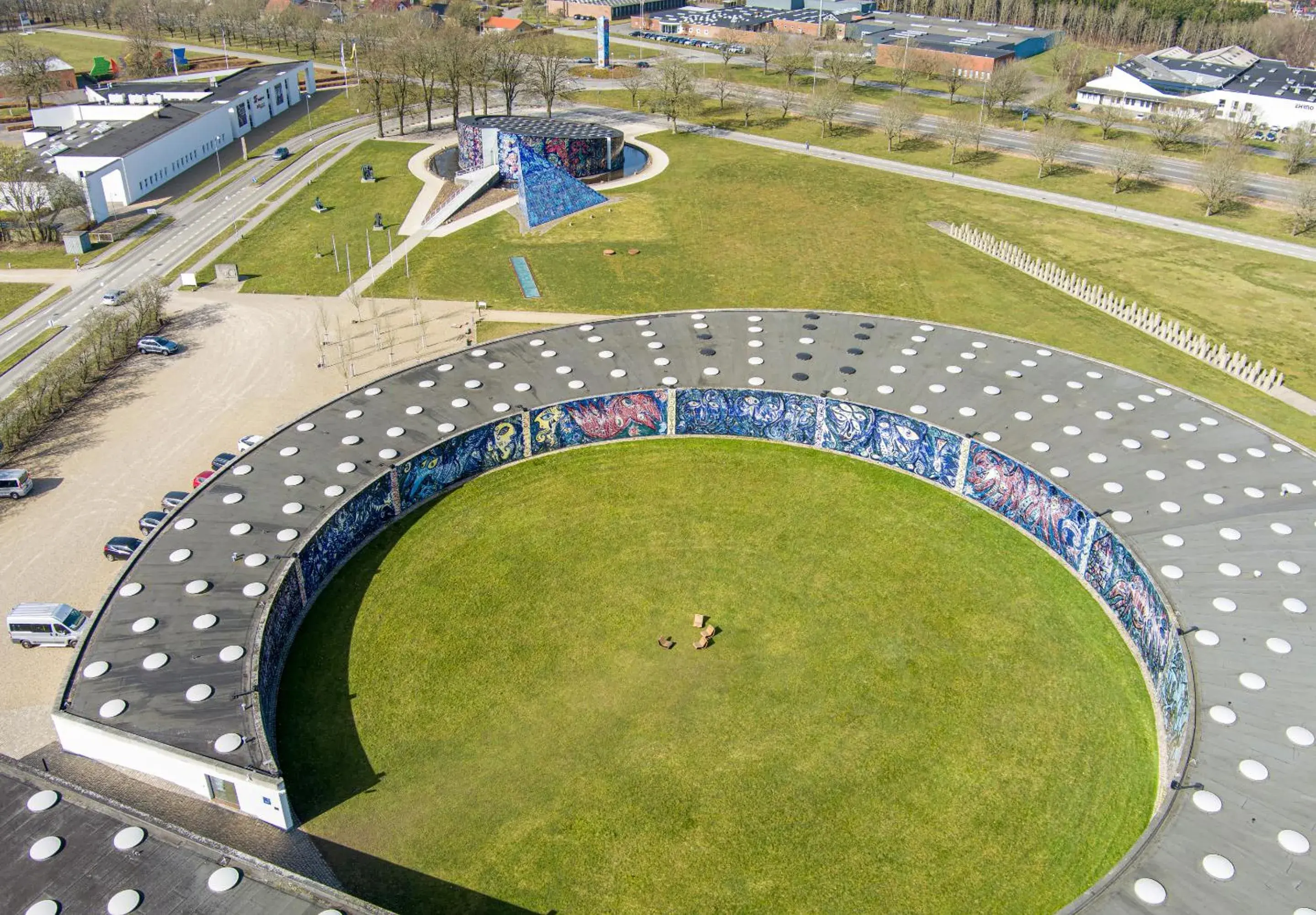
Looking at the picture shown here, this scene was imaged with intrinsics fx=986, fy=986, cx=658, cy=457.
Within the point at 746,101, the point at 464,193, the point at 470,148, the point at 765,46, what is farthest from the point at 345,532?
the point at 765,46

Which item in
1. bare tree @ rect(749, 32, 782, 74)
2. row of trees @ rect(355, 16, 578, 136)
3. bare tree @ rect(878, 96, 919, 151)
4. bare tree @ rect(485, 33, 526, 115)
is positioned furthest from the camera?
bare tree @ rect(749, 32, 782, 74)

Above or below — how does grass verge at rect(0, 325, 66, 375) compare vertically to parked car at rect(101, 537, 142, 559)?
above

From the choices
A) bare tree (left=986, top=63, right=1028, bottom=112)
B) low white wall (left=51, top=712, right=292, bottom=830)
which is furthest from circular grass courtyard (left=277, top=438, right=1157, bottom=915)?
bare tree (left=986, top=63, right=1028, bottom=112)

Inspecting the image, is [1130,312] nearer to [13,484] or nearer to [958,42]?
[13,484]

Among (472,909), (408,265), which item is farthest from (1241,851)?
(408,265)

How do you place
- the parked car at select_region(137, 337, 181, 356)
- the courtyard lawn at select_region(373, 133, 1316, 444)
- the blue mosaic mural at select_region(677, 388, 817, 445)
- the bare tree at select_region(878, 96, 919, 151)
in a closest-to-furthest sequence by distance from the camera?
the blue mosaic mural at select_region(677, 388, 817, 445) → the parked car at select_region(137, 337, 181, 356) → the courtyard lawn at select_region(373, 133, 1316, 444) → the bare tree at select_region(878, 96, 919, 151)

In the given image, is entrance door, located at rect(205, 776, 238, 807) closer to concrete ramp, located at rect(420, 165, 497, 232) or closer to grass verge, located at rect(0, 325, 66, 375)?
grass verge, located at rect(0, 325, 66, 375)

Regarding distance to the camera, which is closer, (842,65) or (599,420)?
(599,420)

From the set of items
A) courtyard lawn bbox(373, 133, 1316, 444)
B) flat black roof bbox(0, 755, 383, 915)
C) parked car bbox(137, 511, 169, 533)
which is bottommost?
parked car bbox(137, 511, 169, 533)
